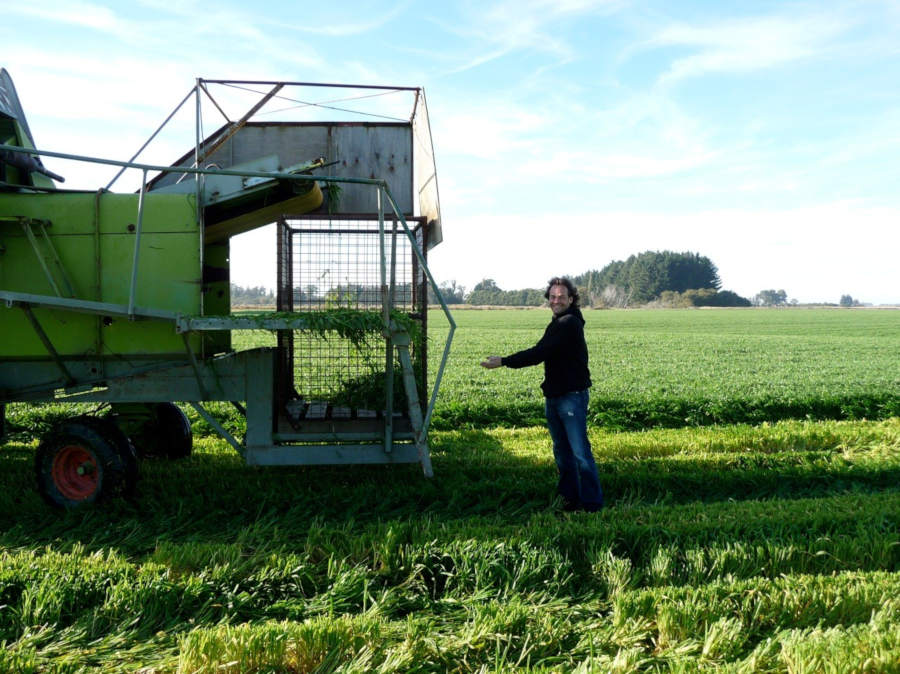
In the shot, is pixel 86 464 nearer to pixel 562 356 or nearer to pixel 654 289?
pixel 562 356

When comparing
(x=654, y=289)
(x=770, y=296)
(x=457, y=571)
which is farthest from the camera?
(x=770, y=296)

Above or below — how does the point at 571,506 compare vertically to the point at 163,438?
below

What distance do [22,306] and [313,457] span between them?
104 inches

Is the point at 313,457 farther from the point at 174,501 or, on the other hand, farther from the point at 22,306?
the point at 22,306

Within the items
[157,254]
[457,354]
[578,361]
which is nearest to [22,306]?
[157,254]

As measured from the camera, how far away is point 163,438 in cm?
873

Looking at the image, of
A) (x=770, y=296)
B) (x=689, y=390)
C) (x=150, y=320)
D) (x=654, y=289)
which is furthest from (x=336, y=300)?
(x=770, y=296)

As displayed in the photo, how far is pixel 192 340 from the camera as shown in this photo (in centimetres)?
664

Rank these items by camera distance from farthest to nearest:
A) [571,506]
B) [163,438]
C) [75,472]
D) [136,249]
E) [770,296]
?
[770,296]
[163,438]
[571,506]
[75,472]
[136,249]

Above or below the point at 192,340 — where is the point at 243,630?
below

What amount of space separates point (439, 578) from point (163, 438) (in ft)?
16.0

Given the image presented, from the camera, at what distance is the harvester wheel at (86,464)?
21.4ft

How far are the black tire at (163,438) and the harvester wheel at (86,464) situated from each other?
1.99 m

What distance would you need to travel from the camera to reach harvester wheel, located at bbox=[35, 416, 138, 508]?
653 centimetres
